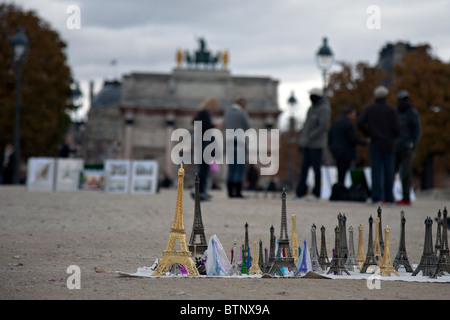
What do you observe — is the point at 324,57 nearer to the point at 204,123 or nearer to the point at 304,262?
the point at 204,123

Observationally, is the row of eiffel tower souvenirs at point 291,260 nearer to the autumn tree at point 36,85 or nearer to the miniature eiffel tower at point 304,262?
the miniature eiffel tower at point 304,262

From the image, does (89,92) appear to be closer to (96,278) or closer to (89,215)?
(89,215)

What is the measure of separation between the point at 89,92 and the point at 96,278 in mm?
58181

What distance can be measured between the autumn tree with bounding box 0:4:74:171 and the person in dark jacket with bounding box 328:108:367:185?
24.9 meters

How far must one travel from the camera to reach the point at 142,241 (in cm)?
868

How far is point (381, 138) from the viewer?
13.7m

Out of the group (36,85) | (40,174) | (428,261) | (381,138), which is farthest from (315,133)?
(36,85)

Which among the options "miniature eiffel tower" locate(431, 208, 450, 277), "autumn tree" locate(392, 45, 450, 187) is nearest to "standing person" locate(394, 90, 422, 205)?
"miniature eiffel tower" locate(431, 208, 450, 277)

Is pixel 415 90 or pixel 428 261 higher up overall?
pixel 415 90

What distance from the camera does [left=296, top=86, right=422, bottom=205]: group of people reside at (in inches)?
542

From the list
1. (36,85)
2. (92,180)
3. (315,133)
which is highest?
(36,85)

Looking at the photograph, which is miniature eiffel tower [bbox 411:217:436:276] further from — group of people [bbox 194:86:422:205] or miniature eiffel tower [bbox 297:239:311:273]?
group of people [bbox 194:86:422:205]

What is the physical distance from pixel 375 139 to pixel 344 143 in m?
1.28
